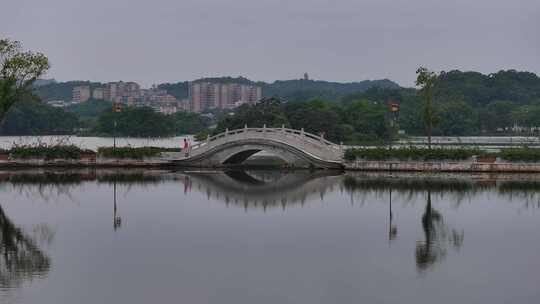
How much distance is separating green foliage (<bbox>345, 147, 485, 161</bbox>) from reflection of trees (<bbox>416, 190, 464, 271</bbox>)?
14488mm

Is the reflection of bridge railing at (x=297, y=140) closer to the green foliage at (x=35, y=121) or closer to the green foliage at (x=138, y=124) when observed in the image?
the green foliage at (x=138, y=124)

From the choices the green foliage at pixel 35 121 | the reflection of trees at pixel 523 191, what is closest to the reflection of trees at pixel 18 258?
the reflection of trees at pixel 523 191

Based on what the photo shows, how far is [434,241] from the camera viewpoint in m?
24.2

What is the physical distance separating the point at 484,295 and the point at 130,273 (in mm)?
8217

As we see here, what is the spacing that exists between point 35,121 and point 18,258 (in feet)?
326

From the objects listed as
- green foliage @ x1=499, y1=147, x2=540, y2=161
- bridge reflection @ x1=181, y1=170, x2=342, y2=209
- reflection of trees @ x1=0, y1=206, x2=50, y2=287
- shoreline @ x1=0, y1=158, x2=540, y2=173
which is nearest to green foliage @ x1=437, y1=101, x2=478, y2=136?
shoreline @ x1=0, y1=158, x2=540, y2=173

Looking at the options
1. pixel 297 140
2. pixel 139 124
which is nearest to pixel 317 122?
pixel 297 140

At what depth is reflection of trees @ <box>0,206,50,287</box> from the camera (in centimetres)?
1920

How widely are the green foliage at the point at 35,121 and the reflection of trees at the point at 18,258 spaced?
88.9 metres

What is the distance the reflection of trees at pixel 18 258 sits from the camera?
19202 mm

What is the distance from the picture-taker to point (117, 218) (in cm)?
2839

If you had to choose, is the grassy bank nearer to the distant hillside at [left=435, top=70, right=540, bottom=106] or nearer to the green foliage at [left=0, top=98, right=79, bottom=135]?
the green foliage at [left=0, top=98, right=79, bottom=135]

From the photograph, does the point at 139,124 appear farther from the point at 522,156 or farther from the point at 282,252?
the point at 282,252

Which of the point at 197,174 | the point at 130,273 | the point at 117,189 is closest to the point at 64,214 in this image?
the point at 117,189
